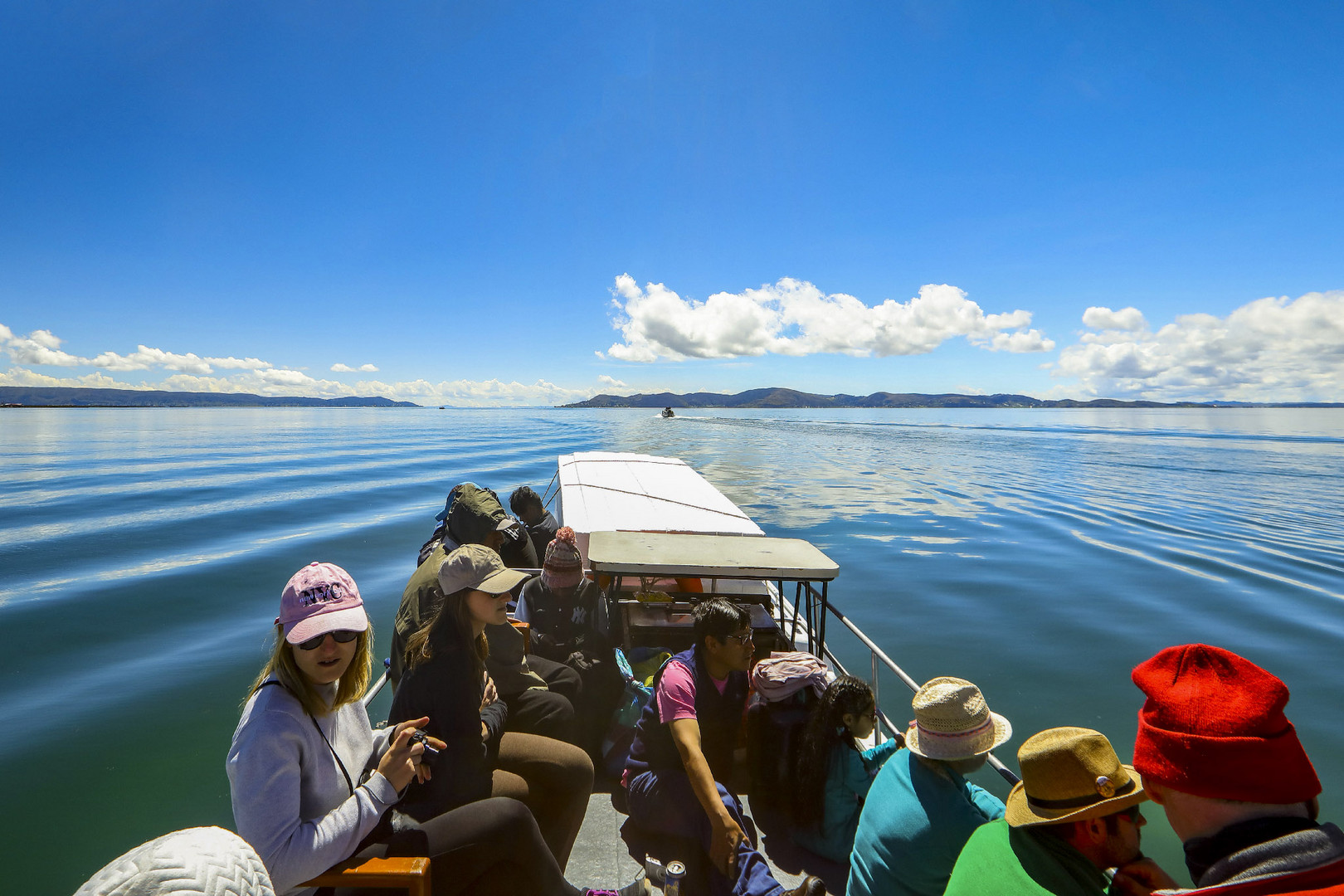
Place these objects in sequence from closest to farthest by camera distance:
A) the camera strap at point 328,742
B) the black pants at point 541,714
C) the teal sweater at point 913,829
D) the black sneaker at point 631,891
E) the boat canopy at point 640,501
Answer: the camera strap at point 328,742 → the teal sweater at point 913,829 → the black sneaker at point 631,891 → the black pants at point 541,714 → the boat canopy at point 640,501

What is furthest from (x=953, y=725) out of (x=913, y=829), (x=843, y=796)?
(x=843, y=796)

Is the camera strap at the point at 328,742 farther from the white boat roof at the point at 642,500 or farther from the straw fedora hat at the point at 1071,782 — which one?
the white boat roof at the point at 642,500

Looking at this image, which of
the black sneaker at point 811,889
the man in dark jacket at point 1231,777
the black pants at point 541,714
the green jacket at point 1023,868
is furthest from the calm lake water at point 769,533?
the man in dark jacket at point 1231,777

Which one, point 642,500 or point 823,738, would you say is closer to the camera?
point 823,738

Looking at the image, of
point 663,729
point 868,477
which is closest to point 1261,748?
point 663,729

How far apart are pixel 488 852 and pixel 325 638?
116 centimetres

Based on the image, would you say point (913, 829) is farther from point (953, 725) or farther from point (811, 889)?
point (811, 889)

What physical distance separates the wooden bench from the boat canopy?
5.03 m

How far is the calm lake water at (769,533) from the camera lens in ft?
23.9

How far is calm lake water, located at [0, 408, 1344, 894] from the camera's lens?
7.27m

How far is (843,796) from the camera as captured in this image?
351cm

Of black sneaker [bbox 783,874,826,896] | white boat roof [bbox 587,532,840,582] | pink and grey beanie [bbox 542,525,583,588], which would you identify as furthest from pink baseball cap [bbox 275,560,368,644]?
pink and grey beanie [bbox 542,525,583,588]

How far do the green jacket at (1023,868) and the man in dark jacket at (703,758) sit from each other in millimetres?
1123

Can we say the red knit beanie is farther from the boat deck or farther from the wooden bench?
the boat deck
